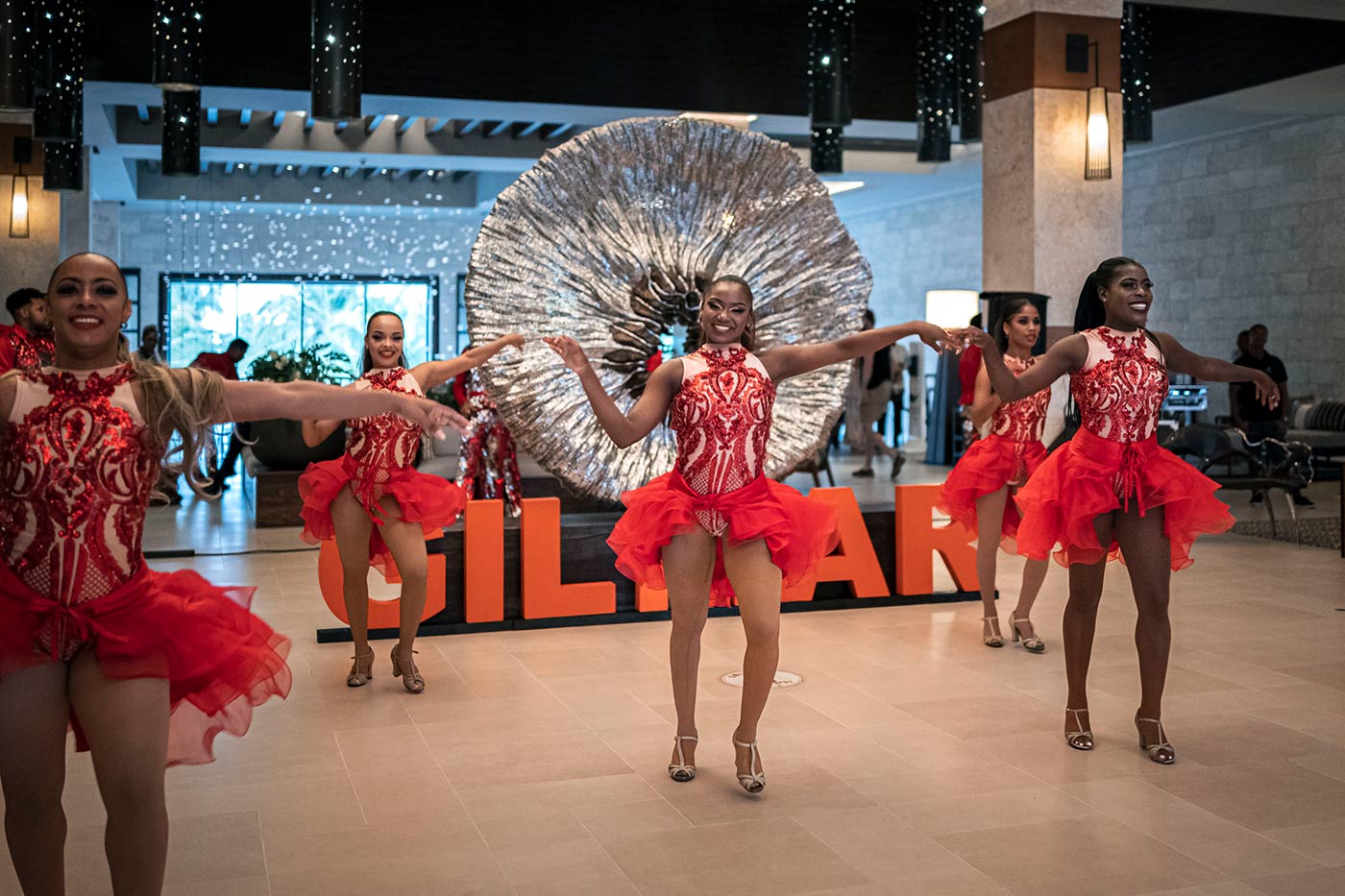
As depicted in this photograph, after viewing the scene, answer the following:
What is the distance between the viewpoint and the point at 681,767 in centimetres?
410

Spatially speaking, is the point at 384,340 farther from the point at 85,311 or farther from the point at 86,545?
the point at 86,545

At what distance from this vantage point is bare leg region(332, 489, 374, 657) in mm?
5180

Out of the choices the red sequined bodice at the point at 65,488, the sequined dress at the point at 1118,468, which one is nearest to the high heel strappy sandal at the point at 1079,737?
the sequined dress at the point at 1118,468

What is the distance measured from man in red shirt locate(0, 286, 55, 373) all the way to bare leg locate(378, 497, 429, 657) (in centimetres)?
136

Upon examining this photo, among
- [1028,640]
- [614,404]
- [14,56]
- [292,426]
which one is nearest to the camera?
[614,404]

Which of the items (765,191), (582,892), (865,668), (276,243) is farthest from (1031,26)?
(276,243)

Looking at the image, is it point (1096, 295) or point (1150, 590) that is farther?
point (1096, 295)

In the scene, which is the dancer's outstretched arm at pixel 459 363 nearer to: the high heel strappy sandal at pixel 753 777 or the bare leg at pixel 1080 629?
the high heel strappy sandal at pixel 753 777

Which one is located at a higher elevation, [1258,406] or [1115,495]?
[1258,406]

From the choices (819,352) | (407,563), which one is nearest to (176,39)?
(407,563)

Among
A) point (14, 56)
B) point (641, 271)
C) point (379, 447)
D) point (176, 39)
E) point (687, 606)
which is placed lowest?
point (687, 606)

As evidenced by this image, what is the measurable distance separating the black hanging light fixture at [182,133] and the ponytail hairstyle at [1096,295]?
7.51 m

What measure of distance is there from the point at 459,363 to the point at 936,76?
5639 millimetres

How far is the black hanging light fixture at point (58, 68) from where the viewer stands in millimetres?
7730
